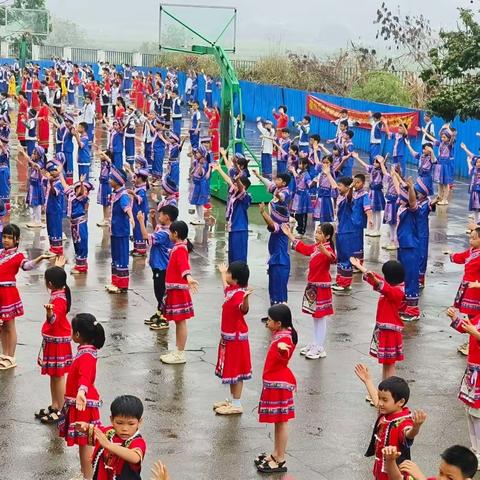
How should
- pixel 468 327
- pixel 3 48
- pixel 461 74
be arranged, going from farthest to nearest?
pixel 3 48 < pixel 461 74 < pixel 468 327

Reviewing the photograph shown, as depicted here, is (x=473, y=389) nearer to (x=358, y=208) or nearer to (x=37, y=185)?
(x=358, y=208)

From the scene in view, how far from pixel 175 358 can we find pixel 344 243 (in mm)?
4200

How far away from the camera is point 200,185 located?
1764 centimetres

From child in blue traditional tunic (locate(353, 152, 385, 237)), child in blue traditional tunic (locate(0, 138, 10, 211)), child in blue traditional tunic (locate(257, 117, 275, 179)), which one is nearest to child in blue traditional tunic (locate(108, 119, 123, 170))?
child in blue traditional tunic (locate(257, 117, 275, 179))

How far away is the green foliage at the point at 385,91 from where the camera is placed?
3064cm

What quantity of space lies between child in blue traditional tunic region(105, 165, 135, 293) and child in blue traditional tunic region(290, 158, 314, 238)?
14.5ft

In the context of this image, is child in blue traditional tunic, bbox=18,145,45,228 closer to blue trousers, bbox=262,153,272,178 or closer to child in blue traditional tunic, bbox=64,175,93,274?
child in blue traditional tunic, bbox=64,175,93,274

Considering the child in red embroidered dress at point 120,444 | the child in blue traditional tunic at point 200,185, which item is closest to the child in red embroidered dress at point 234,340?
the child in red embroidered dress at point 120,444

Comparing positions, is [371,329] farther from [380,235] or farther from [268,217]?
[380,235]

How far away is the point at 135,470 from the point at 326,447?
8.91 feet

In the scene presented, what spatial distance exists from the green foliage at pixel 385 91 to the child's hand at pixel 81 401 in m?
24.5

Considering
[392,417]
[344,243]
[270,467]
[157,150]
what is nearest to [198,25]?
[157,150]

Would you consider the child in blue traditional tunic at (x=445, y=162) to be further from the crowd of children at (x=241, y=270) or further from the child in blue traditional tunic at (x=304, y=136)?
the child in blue traditional tunic at (x=304, y=136)

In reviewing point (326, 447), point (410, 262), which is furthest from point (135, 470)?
point (410, 262)
